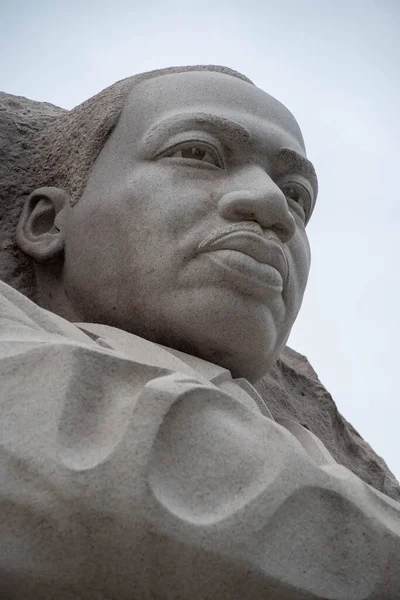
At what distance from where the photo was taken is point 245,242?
119 inches

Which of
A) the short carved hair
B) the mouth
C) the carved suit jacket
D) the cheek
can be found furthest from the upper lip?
the carved suit jacket

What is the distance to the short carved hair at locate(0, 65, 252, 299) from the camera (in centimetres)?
352

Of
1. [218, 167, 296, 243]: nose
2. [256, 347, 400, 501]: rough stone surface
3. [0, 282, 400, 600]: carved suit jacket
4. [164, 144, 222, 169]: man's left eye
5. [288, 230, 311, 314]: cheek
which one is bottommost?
[256, 347, 400, 501]: rough stone surface

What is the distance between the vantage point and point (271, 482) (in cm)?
209

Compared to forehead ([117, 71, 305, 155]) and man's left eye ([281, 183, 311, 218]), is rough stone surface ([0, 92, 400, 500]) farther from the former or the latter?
man's left eye ([281, 183, 311, 218])

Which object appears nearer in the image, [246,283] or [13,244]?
[246,283]

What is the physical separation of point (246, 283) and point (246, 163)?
0.53m

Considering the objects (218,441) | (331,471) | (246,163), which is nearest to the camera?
(218,441)

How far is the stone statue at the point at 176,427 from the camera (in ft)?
6.54

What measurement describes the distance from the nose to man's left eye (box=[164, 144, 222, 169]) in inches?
5.0

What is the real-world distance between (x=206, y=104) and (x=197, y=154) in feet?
0.73

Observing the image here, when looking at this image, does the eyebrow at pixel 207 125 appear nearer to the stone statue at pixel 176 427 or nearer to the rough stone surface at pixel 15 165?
the stone statue at pixel 176 427

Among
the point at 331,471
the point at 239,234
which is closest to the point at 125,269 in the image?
the point at 239,234

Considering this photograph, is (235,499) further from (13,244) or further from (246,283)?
(13,244)
